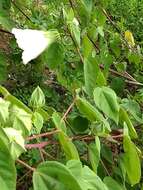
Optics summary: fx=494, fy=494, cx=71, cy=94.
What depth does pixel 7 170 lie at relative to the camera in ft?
1.91

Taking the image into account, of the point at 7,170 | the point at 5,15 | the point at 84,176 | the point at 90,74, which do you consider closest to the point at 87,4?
the point at 5,15

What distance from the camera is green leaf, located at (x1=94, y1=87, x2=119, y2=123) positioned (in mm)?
912

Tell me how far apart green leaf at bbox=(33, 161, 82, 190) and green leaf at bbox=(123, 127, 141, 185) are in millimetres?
257

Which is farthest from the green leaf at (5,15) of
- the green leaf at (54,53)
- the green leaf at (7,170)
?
the green leaf at (7,170)

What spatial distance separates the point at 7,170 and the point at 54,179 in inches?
3.1

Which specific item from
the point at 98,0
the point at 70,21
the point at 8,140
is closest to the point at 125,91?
the point at 98,0

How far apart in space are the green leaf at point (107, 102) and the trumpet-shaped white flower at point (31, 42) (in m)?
0.16

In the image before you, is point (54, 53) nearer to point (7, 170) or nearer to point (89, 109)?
point (89, 109)

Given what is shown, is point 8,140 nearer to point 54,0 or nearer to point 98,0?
point 98,0

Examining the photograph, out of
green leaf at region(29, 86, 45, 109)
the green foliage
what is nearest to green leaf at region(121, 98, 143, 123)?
the green foliage

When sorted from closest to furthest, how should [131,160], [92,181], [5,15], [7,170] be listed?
[7,170]
[92,181]
[131,160]
[5,15]

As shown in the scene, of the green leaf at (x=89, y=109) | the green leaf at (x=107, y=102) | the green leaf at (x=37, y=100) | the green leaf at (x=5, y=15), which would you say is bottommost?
the green leaf at (x=107, y=102)

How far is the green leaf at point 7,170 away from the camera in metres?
0.58

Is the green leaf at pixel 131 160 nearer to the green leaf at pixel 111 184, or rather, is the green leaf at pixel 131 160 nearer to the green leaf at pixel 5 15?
the green leaf at pixel 111 184
